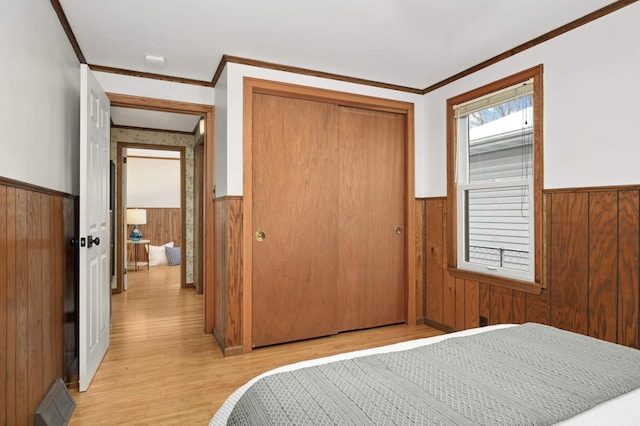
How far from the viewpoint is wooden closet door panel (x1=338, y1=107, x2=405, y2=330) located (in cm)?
346

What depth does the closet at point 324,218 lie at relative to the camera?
311 centimetres

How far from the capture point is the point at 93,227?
101 inches

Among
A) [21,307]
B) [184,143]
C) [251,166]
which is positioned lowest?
[21,307]

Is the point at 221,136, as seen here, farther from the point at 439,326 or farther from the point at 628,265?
the point at 628,265

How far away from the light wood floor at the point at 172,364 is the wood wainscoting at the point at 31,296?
0.32 meters

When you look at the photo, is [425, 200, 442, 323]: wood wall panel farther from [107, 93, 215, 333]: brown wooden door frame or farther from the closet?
[107, 93, 215, 333]: brown wooden door frame

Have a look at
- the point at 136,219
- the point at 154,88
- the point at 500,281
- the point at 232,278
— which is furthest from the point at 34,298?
the point at 136,219

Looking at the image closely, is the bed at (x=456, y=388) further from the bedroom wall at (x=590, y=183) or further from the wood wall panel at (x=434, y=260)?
the wood wall panel at (x=434, y=260)

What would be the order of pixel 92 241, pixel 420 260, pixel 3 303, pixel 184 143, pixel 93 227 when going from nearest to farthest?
pixel 3 303
pixel 92 241
pixel 93 227
pixel 420 260
pixel 184 143

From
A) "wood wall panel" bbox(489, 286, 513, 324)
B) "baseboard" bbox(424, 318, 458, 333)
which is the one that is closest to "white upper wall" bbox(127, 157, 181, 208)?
"baseboard" bbox(424, 318, 458, 333)

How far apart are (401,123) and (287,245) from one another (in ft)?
5.58

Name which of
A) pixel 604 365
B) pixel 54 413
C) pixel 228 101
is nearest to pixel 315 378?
pixel 604 365

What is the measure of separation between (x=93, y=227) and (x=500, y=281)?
3031 mm

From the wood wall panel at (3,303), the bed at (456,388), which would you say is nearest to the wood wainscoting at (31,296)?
the wood wall panel at (3,303)
